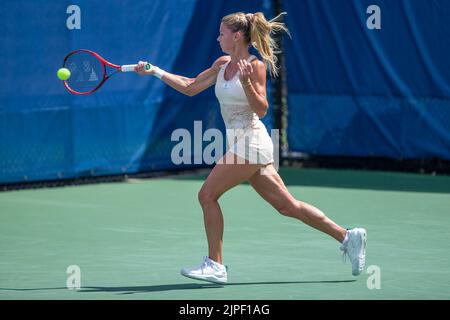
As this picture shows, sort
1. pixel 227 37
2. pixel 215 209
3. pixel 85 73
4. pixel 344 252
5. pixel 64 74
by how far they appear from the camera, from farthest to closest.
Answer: pixel 85 73, pixel 64 74, pixel 344 252, pixel 227 37, pixel 215 209

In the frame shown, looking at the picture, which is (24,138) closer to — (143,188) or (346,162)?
(143,188)

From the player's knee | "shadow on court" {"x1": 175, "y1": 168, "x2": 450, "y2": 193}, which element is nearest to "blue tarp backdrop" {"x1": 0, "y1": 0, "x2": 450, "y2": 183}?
"shadow on court" {"x1": 175, "y1": 168, "x2": 450, "y2": 193}

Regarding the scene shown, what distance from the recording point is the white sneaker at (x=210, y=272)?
6.91 meters

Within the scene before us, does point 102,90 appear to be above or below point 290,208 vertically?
above

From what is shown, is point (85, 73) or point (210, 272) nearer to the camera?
point (210, 272)

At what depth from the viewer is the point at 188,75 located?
12.1 meters

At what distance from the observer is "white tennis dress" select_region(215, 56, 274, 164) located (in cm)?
693

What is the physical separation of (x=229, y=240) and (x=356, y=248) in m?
1.68

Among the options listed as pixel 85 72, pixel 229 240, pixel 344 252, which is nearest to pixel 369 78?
pixel 229 240

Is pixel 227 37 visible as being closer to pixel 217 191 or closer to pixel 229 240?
pixel 217 191

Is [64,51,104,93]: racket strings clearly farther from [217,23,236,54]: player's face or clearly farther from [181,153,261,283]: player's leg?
[181,153,261,283]: player's leg

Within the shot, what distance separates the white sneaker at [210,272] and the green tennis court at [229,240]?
6 cm

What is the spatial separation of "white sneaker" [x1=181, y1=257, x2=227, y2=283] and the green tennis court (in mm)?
64

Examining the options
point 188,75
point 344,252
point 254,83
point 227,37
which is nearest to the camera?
point 254,83
